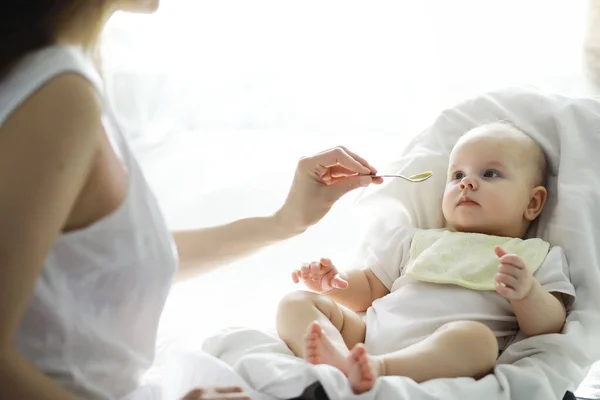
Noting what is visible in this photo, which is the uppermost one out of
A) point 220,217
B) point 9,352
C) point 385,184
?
point 9,352

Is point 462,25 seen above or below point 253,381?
above

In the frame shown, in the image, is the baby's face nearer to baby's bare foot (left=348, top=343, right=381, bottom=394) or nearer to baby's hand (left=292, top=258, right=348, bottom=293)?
baby's hand (left=292, top=258, right=348, bottom=293)

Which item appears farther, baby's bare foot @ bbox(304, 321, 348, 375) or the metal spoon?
the metal spoon

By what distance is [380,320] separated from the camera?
41.6 inches

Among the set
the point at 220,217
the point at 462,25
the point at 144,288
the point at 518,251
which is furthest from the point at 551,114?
the point at 144,288

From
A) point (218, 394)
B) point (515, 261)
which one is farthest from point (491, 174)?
point (218, 394)

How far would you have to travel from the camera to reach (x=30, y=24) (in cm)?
65

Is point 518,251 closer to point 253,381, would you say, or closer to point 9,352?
point 253,381

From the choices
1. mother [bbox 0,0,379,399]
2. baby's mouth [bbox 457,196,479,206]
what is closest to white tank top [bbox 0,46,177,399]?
mother [bbox 0,0,379,399]

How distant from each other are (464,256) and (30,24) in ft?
2.40

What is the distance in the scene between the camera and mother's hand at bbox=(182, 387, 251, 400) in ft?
2.39

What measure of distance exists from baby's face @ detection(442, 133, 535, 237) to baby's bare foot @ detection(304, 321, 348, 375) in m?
0.40

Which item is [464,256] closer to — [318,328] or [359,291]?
[359,291]

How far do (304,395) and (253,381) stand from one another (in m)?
0.07
